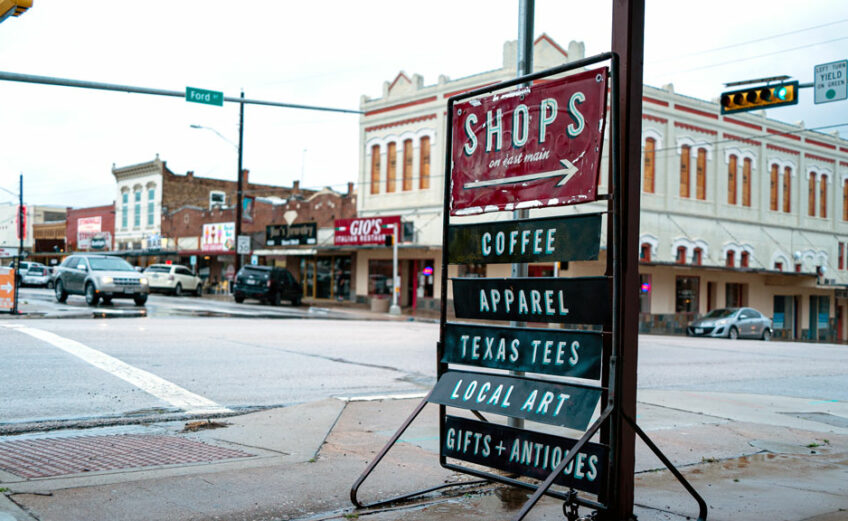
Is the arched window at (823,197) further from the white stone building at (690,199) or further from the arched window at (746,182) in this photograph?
the arched window at (746,182)

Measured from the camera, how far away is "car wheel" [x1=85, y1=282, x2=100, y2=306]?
25906 mm

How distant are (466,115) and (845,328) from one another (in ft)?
165

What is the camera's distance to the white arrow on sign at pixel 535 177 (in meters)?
4.82

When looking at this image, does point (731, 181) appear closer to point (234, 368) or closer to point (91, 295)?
point (91, 295)

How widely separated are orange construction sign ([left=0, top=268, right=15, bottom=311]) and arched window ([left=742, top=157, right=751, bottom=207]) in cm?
3357

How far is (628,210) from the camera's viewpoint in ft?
15.3

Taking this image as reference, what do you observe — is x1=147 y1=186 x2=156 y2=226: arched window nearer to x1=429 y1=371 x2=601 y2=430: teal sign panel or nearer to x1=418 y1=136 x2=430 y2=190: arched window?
x1=418 y1=136 x2=430 y2=190: arched window

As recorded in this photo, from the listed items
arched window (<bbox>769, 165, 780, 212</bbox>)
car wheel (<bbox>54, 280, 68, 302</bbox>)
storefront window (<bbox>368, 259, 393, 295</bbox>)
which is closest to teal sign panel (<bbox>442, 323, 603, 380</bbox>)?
car wheel (<bbox>54, 280, 68, 302</bbox>)

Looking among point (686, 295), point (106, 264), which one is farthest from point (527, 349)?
point (686, 295)

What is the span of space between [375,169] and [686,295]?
54.1ft

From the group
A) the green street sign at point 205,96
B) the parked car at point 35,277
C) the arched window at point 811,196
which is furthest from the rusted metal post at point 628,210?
the parked car at point 35,277

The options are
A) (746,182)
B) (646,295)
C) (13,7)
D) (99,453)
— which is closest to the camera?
(99,453)

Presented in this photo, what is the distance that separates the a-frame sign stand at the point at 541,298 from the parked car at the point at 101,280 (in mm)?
22635

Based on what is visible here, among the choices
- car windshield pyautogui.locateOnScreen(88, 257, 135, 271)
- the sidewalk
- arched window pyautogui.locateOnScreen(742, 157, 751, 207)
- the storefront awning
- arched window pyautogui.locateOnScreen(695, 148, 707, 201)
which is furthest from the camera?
the storefront awning
